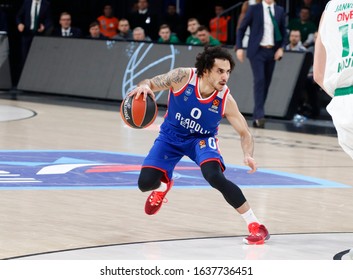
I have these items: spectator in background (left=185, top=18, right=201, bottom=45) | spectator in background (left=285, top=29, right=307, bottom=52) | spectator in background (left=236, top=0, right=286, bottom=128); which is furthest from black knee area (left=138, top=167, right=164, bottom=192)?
spectator in background (left=185, top=18, right=201, bottom=45)

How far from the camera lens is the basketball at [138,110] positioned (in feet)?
29.6

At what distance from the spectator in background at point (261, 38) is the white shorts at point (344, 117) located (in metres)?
10.7

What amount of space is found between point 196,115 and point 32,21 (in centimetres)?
1575

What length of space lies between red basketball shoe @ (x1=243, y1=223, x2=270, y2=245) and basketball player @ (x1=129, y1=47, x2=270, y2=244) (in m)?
0.57

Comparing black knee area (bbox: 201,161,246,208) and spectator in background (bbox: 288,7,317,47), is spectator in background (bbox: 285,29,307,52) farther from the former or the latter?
black knee area (bbox: 201,161,246,208)

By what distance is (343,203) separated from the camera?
10.8 m

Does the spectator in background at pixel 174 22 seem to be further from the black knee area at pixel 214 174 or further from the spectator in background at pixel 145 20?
the black knee area at pixel 214 174

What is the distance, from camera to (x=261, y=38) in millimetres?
18031

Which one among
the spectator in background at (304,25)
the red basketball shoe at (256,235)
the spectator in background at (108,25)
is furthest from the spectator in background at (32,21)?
the red basketball shoe at (256,235)

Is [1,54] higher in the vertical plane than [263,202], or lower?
lower

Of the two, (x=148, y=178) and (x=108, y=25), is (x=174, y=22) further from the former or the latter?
(x=148, y=178)

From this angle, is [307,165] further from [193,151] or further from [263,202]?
[193,151]

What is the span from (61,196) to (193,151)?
2057 millimetres
